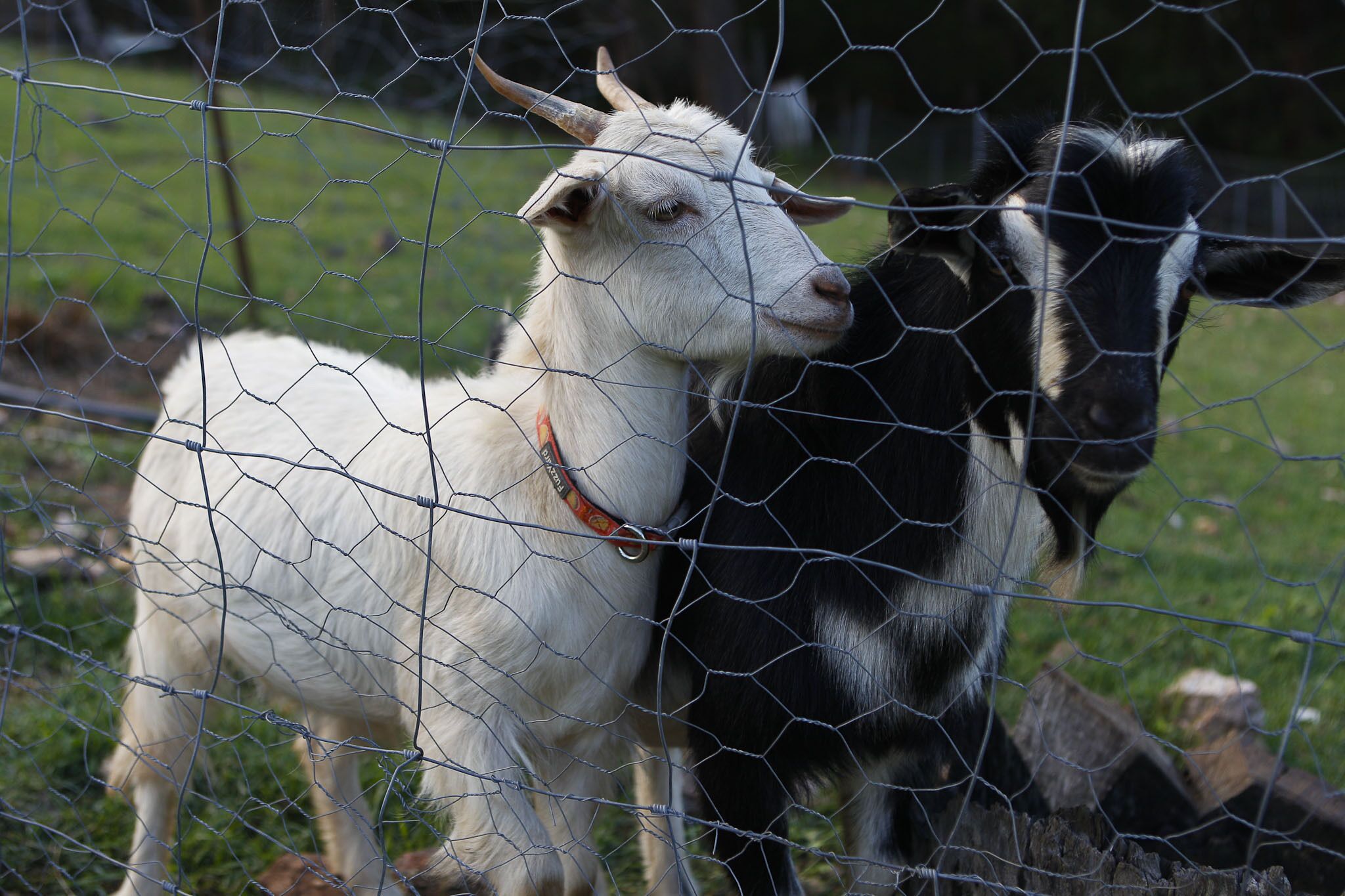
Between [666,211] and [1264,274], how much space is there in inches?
41.7

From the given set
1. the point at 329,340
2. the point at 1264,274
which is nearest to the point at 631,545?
the point at 1264,274

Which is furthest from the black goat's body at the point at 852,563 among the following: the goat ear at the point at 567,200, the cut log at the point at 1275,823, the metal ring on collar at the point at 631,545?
the cut log at the point at 1275,823

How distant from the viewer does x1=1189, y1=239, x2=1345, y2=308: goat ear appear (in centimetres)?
186

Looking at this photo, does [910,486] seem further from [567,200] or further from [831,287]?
[567,200]

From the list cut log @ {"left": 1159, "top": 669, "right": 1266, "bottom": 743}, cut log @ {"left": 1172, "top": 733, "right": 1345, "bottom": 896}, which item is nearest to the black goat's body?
cut log @ {"left": 1172, "top": 733, "right": 1345, "bottom": 896}

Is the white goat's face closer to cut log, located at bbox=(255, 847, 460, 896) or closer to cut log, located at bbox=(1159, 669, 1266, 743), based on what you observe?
cut log, located at bbox=(255, 847, 460, 896)

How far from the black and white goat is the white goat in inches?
7.4

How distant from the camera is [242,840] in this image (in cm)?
303

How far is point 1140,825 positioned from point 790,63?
→ 18.0 metres

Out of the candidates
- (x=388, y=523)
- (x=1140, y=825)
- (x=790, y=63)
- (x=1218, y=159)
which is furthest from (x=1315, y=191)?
(x=388, y=523)

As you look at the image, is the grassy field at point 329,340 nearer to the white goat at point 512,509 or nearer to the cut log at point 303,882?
the cut log at point 303,882

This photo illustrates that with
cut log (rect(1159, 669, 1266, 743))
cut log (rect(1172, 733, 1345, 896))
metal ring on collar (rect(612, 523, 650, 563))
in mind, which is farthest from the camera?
cut log (rect(1159, 669, 1266, 743))

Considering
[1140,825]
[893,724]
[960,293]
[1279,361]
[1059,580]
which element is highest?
[1279,361]

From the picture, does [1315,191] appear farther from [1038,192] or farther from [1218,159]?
[1038,192]
